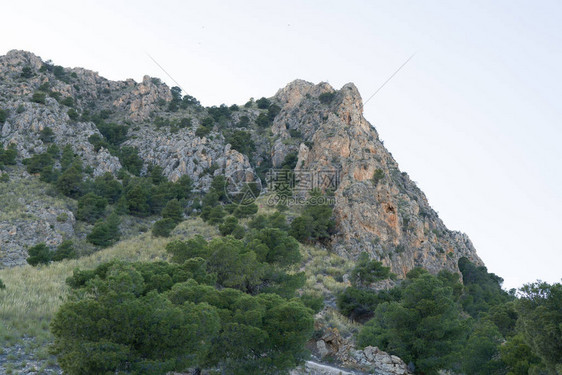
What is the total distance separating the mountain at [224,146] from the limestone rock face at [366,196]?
0.16 meters

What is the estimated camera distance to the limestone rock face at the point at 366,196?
147 ft

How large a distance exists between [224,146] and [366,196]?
28.6 m

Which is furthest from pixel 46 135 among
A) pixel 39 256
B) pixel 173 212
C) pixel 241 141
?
pixel 39 256

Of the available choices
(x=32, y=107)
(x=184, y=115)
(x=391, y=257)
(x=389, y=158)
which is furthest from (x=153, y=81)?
(x=391, y=257)

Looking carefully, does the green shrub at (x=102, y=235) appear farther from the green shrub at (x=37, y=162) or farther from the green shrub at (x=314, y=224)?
the green shrub at (x=314, y=224)

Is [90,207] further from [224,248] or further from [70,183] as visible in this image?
[224,248]

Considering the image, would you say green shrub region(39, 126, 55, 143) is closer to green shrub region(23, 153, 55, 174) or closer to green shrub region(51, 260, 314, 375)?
green shrub region(23, 153, 55, 174)

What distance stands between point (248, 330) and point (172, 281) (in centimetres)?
441

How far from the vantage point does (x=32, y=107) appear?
2384 inches

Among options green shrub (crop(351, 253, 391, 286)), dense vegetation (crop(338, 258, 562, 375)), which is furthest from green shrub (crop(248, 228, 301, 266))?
green shrub (crop(351, 253, 391, 286))

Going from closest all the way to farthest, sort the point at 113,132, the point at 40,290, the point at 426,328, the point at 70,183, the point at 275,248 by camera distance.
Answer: the point at 426,328, the point at 40,290, the point at 275,248, the point at 70,183, the point at 113,132

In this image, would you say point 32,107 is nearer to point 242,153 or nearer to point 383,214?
point 242,153

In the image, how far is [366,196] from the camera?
47.5 m

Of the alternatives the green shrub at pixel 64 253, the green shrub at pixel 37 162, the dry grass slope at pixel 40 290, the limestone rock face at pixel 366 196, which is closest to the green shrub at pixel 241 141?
the limestone rock face at pixel 366 196
